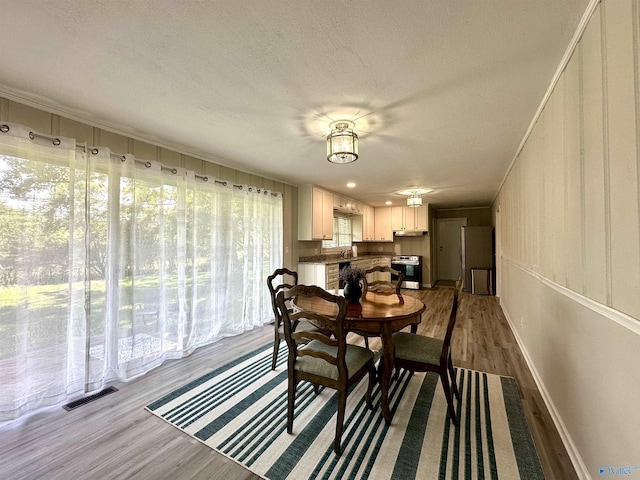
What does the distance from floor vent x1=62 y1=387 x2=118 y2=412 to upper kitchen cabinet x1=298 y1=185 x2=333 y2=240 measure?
10.8 feet

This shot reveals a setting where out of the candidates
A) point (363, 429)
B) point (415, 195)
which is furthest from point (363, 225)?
point (363, 429)

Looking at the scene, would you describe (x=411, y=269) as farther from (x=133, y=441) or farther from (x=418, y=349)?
(x=133, y=441)

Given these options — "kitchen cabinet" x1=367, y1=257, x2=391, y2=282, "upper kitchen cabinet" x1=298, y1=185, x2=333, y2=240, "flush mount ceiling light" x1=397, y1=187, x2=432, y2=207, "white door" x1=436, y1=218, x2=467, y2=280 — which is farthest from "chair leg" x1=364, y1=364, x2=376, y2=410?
"white door" x1=436, y1=218, x2=467, y2=280

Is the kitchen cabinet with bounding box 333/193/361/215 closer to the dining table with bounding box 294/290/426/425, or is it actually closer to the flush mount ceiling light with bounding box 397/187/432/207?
the flush mount ceiling light with bounding box 397/187/432/207

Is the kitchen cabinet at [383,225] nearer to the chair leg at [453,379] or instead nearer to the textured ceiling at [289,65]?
the textured ceiling at [289,65]

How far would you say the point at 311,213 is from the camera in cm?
481

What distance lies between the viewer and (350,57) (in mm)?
1534

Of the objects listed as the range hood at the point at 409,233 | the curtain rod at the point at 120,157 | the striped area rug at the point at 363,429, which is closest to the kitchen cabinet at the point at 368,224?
the range hood at the point at 409,233

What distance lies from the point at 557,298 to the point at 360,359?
1.44m

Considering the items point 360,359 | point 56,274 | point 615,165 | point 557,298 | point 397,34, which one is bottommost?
point 360,359

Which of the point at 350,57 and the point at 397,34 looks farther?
the point at 350,57

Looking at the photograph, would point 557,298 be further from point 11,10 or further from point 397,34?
point 11,10

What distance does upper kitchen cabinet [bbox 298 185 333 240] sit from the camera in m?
4.83

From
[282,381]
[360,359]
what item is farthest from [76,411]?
[360,359]
